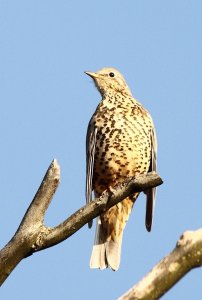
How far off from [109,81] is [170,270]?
6835mm

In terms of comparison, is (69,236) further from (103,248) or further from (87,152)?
(87,152)

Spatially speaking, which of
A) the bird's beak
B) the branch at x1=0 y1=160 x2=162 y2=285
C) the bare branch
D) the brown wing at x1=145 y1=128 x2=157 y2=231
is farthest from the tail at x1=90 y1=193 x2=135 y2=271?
the branch at x1=0 y1=160 x2=162 y2=285

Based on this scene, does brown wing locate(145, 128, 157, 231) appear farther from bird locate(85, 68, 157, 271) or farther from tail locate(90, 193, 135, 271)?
tail locate(90, 193, 135, 271)

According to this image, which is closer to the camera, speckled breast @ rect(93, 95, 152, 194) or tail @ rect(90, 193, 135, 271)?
tail @ rect(90, 193, 135, 271)

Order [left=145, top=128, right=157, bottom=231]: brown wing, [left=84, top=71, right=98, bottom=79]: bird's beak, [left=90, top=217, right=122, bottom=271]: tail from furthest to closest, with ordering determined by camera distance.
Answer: [left=84, top=71, right=98, bottom=79]: bird's beak < [left=145, top=128, right=157, bottom=231]: brown wing < [left=90, top=217, right=122, bottom=271]: tail

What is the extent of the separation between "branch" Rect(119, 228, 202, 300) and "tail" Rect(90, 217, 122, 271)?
422 cm

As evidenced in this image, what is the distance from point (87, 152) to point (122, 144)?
1.77 ft

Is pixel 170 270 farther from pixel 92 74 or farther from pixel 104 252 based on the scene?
pixel 92 74

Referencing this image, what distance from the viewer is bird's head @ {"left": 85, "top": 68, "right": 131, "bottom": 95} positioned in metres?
10.2

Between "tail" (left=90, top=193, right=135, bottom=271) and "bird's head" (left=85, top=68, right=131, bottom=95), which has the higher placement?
"bird's head" (left=85, top=68, right=131, bottom=95)

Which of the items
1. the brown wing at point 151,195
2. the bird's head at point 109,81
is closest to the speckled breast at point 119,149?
the brown wing at point 151,195

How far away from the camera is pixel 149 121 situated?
9.29 meters

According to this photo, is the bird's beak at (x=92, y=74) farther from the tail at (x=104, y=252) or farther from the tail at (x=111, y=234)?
the tail at (x=104, y=252)

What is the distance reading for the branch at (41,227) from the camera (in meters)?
4.82
